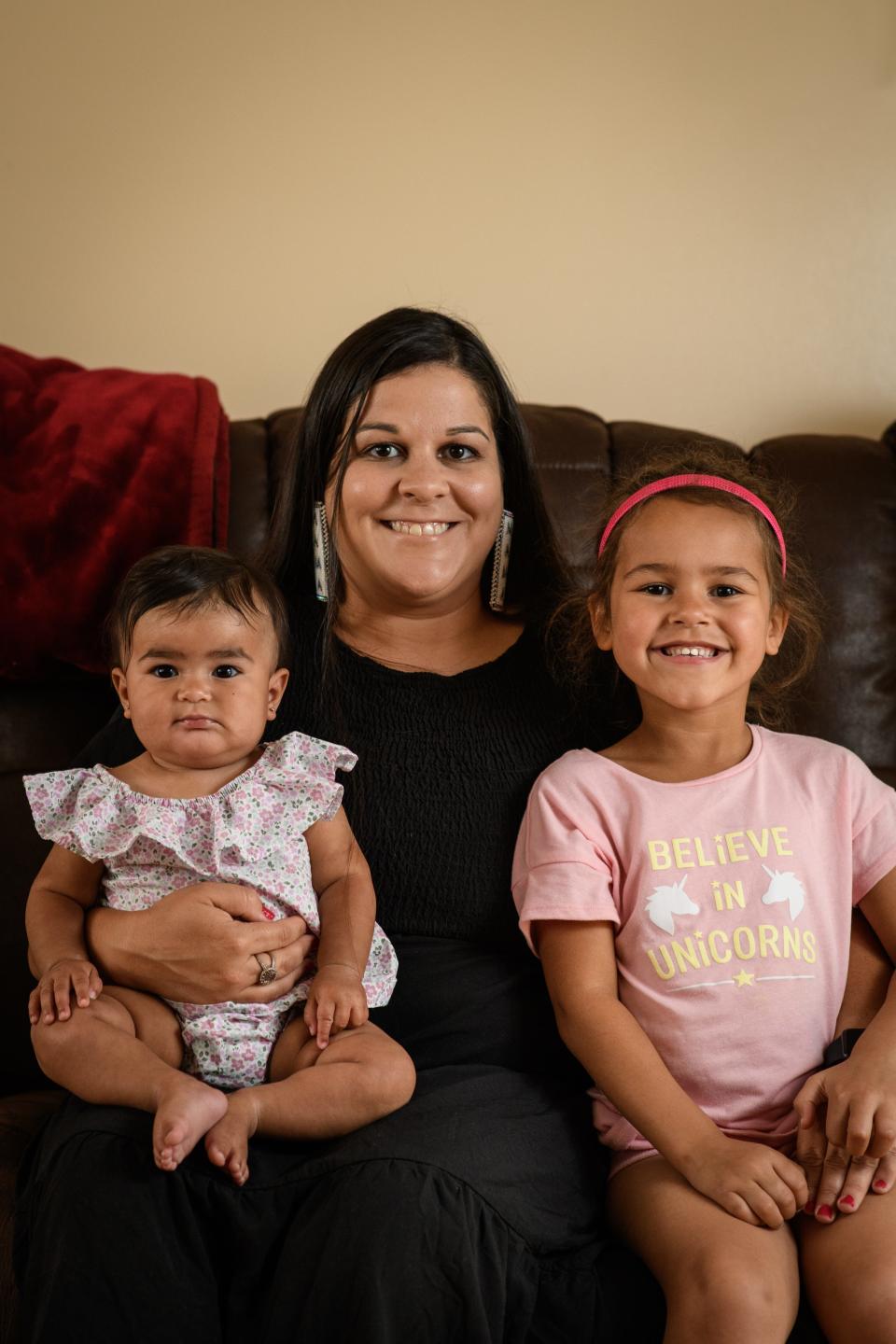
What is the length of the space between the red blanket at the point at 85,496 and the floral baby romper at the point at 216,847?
38 centimetres

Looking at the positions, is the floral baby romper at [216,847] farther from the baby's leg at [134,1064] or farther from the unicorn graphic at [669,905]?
the unicorn graphic at [669,905]

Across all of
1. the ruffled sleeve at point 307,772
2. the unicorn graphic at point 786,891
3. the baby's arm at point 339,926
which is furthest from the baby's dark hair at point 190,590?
the unicorn graphic at point 786,891

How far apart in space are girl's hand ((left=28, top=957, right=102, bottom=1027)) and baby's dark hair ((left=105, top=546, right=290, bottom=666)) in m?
0.35

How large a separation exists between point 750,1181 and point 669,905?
0.98ft

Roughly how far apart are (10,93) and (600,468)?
1.29m

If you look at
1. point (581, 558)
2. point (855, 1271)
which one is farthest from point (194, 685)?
point (855, 1271)

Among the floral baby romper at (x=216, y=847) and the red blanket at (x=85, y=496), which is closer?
the floral baby romper at (x=216, y=847)

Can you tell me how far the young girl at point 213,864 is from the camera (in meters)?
1.32

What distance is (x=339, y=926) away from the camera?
1467 millimetres

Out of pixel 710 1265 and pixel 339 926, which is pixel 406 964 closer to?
pixel 339 926

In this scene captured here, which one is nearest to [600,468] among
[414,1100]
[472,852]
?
[472,852]

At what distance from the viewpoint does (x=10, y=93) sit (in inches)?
91.9

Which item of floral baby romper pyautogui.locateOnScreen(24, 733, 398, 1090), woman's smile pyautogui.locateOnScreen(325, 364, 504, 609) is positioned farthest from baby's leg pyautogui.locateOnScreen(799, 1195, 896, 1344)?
woman's smile pyautogui.locateOnScreen(325, 364, 504, 609)

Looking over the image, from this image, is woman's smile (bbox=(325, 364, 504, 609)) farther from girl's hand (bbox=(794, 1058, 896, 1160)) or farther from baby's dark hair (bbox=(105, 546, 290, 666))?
girl's hand (bbox=(794, 1058, 896, 1160))
